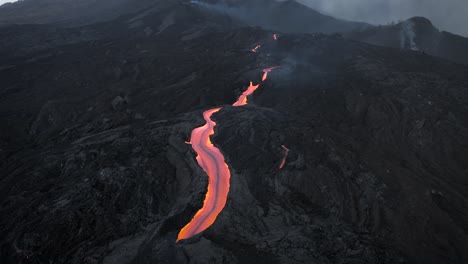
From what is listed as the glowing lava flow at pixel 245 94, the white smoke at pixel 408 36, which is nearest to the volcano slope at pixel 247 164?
the glowing lava flow at pixel 245 94

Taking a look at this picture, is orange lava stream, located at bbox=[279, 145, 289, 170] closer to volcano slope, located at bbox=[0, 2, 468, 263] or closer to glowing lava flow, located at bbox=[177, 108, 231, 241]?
volcano slope, located at bbox=[0, 2, 468, 263]

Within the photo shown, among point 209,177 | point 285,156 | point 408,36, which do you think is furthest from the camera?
point 408,36

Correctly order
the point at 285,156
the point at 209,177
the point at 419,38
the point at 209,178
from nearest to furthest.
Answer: the point at 209,178 → the point at 209,177 → the point at 285,156 → the point at 419,38

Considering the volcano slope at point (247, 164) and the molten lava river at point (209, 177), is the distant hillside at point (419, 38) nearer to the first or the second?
the volcano slope at point (247, 164)

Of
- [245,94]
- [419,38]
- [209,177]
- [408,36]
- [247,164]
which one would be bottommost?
[209,177]

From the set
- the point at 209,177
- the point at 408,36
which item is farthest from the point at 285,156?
the point at 408,36

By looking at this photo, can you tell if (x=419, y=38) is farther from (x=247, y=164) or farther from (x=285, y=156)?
(x=247, y=164)

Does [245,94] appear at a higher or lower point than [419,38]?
lower

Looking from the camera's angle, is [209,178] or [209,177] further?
[209,177]
